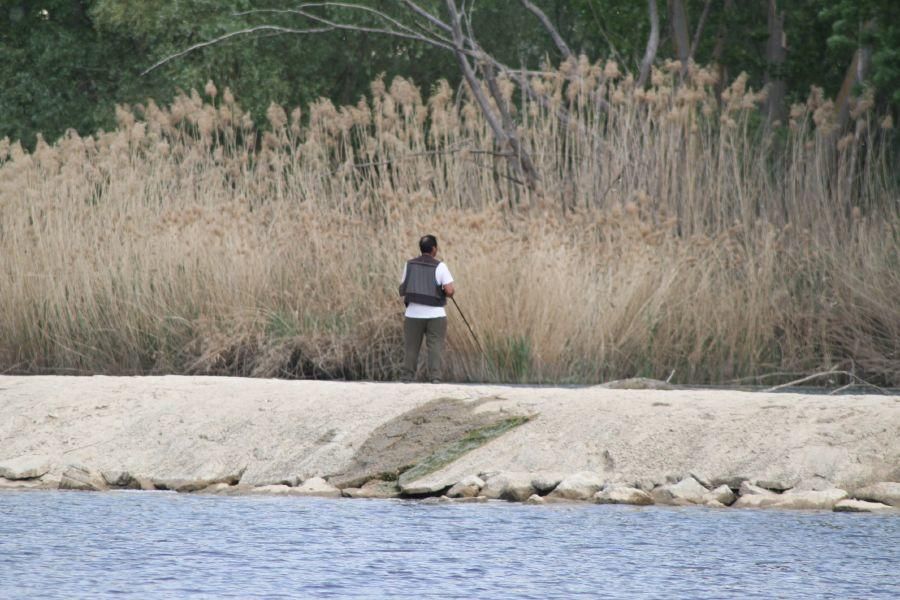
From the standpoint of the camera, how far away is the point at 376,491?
34.4 ft

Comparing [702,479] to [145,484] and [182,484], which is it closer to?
[182,484]

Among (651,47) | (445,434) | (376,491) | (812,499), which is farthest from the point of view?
(651,47)

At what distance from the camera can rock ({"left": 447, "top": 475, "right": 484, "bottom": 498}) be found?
1023cm

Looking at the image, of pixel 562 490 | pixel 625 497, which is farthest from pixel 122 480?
pixel 625 497

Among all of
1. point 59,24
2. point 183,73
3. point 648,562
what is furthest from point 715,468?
point 59,24

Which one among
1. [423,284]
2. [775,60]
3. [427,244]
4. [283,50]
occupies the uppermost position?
[283,50]

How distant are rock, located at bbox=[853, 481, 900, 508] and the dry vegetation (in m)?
5.26

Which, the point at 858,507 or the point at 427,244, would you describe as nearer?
the point at 858,507

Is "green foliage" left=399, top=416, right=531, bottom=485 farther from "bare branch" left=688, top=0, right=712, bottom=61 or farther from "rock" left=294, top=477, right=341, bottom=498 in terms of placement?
"bare branch" left=688, top=0, right=712, bottom=61

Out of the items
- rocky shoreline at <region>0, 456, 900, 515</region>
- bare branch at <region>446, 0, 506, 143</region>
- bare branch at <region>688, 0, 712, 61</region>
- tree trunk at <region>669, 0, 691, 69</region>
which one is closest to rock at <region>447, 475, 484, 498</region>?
rocky shoreline at <region>0, 456, 900, 515</region>

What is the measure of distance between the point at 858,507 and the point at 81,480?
479 centimetres

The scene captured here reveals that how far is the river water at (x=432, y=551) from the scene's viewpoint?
7246 millimetres

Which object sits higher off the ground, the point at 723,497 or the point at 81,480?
the point at 723,497

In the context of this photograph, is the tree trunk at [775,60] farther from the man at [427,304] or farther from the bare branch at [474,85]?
the man at [427,304]
